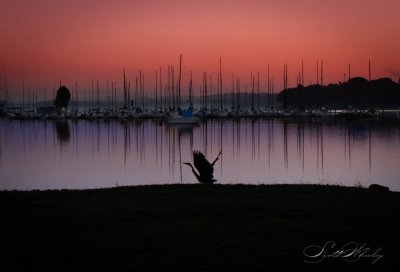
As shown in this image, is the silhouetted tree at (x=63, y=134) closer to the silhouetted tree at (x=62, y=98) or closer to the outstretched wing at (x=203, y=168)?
the outstretched wing at (x=203, y=168)

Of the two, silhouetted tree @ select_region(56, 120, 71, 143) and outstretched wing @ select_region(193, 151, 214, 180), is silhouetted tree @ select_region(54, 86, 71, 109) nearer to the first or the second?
silhouetted tree @ select_region(56, 120, 71, 143)

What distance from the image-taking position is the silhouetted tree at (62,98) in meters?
162

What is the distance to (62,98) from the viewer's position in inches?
6388

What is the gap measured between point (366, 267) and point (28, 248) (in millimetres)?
4798

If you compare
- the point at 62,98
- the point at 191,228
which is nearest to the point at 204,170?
the point at 191,228

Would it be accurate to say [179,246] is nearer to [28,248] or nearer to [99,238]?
[99,238]

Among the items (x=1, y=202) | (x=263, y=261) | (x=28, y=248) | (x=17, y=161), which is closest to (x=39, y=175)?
(x=17, y=161)

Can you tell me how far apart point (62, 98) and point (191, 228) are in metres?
158

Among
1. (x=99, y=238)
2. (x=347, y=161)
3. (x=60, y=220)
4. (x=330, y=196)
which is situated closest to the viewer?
(x=99, y=238)

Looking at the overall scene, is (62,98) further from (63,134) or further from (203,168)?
(203,168)

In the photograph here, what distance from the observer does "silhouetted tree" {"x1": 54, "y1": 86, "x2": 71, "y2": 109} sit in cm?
16188

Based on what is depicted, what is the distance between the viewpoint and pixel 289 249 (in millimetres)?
8398

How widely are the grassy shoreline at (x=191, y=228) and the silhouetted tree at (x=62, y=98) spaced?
15215 cm

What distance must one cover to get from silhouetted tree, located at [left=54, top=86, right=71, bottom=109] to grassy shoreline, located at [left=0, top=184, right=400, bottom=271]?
15215 centimetres
